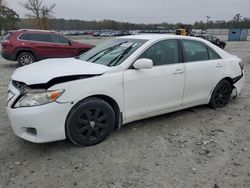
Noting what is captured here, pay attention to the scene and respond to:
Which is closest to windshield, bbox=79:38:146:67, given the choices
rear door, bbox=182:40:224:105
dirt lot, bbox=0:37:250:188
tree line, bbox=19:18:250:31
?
rear door, bbox=182:40:224:105

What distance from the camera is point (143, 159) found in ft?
10.1

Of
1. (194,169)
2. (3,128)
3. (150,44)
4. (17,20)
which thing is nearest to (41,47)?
(3,128)

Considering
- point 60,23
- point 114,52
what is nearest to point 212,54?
point 114,52

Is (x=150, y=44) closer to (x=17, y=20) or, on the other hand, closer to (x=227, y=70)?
(x=227, y=70)

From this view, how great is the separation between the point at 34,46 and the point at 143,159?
28.1 feet

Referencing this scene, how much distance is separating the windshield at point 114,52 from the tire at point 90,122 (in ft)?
2.21

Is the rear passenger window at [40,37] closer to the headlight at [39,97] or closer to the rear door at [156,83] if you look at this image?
the rear door at [156,83]

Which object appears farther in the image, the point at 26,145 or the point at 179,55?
the point at 179,55

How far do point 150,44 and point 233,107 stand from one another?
2.48 m

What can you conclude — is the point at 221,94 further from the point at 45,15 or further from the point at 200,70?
the point at 45,15

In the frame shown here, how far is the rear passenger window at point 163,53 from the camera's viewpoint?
149 inches

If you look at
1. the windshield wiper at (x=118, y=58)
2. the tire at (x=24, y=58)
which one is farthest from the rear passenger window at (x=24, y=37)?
the windshield wiper at (x=118, y=58)

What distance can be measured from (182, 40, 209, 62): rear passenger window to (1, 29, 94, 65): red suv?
7504 mm

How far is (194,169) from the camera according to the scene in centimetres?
290
